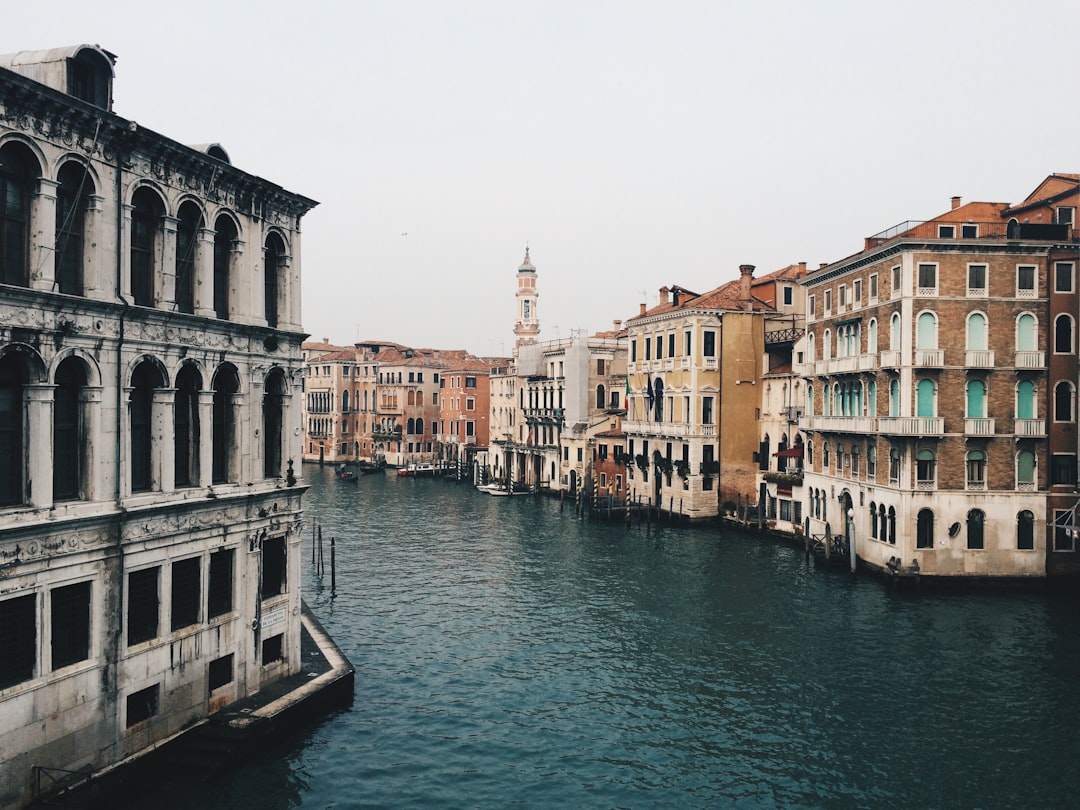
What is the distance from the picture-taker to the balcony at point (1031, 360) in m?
34.8

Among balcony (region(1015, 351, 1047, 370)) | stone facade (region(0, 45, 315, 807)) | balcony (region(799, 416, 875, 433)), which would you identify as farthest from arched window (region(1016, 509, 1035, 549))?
stone facade (region(0, 45, 315, 807))

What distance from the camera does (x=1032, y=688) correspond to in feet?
78.5

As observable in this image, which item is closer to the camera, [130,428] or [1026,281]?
[130,428]

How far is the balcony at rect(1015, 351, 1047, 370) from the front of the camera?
34812mm

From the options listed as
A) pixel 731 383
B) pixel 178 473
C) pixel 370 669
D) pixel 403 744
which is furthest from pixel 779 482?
pixel 178 473

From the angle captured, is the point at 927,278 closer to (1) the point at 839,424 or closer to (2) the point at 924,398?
(2) the point at 924,398

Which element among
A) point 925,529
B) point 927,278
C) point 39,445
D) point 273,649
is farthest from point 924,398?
point 39,445

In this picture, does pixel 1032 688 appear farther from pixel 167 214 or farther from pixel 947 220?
pixel 167 214

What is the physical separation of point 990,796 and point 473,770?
10.4m

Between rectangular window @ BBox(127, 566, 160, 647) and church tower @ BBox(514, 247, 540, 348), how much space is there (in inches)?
4717

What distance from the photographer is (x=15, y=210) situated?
1462cm

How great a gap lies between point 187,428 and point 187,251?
3.57 metres

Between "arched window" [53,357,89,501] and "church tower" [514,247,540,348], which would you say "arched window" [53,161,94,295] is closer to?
"arched window" [53,357,89,501]

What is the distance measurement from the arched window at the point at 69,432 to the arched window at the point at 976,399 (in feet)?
102
